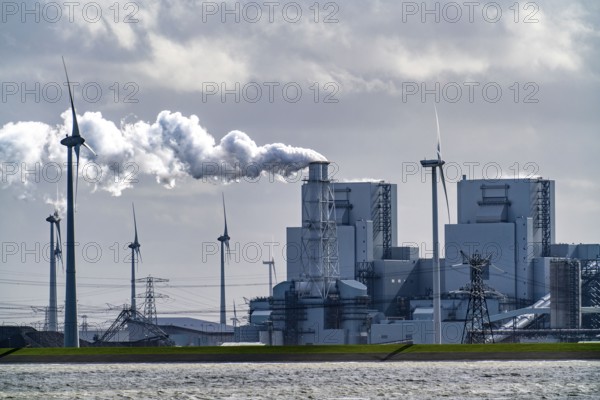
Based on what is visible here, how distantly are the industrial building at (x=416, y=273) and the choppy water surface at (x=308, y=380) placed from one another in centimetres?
7469

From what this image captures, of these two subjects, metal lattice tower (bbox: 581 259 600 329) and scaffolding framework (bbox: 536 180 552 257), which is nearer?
metal lattice tower (bbox: 581 259 600 329)

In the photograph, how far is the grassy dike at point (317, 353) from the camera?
190 ft

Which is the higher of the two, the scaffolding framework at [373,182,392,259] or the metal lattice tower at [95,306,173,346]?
the scaffolding framework at [373,182,392,259]

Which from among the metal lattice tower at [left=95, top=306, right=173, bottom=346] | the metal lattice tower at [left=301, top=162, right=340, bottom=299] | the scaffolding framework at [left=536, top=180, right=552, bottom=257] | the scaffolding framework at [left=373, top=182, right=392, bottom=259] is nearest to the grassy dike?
the metal lattice tower at [left=95, top=306, right=173, bottom=346]

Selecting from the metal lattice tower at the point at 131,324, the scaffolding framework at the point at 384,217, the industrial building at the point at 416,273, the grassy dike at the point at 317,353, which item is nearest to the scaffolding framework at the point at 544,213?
the industrial building at the point at 416,273

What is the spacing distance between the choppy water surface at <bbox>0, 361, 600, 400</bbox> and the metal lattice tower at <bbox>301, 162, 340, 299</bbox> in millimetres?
76198

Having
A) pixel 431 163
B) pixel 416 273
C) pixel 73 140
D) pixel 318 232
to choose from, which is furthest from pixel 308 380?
pixel 416 273

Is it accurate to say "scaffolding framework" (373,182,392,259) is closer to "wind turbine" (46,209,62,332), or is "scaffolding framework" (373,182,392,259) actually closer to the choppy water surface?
"wind turbine" (46,209,62,332)

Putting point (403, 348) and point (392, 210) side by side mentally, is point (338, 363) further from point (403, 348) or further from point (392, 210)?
point (392, 210)

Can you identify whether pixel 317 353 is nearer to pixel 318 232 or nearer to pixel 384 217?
pixel 318 232

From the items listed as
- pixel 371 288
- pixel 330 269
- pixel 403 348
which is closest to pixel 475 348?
pixel 403 348

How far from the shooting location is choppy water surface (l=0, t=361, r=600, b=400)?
43.9 m

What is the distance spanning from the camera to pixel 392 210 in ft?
531

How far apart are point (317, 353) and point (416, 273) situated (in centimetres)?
9810
